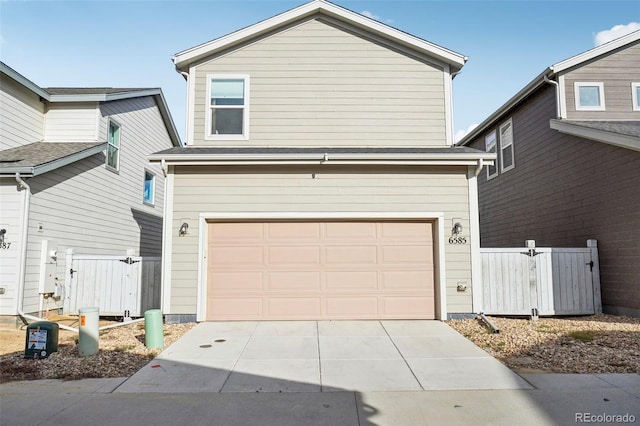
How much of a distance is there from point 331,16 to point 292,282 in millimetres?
6460

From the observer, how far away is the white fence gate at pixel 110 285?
9.70 metres

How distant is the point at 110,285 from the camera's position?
9.76 metres

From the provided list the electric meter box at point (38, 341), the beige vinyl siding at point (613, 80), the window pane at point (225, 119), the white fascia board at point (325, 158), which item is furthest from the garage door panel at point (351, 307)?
the beige vinyl siding at point (613, 80)

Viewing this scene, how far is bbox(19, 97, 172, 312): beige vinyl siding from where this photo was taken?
970 cm

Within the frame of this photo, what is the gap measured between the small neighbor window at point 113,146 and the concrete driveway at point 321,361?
23.8 feet

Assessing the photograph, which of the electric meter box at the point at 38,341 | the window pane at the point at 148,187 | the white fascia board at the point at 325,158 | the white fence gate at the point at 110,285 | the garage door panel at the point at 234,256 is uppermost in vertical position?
the window pane at the point at 148,187

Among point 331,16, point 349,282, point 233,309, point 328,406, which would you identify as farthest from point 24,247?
point 331,16

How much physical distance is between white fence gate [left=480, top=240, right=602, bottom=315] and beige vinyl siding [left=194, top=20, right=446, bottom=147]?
305 centimetres

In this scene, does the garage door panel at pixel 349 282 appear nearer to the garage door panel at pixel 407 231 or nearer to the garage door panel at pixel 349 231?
the garage door panel at pixel 349 231

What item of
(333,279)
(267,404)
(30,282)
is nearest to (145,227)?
(30,282)

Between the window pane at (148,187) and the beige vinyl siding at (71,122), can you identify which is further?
the window pane at (148,187)

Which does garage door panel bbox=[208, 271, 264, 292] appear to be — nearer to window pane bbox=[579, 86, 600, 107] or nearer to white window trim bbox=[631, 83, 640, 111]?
window pane bbox=[579, 86, 600, 107]

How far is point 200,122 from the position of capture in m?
9.82

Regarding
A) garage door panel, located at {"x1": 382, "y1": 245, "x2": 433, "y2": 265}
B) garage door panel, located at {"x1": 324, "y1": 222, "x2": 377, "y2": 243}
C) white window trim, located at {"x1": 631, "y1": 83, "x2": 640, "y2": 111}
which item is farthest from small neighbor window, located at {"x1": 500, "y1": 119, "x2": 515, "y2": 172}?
garage door panel, located at {"x1": 324, "y1": 222, "x2": 377, "y2": 243}
